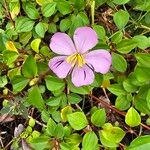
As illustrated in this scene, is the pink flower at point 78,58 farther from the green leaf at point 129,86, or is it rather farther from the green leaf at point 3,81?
the green leaf at point 3,81

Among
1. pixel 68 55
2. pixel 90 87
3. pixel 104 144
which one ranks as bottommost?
pixel 104 144

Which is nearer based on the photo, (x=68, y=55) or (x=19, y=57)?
(x=68, y=55)

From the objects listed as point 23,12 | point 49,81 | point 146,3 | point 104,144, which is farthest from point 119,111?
point 23,12

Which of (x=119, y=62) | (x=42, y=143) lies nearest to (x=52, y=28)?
(x=119, y=62)

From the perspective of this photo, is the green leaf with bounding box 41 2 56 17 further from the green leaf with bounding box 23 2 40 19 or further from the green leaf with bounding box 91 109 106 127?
the green leaf with bounding box 91 109 106 127

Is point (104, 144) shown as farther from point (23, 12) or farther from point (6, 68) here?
point (23, 12)

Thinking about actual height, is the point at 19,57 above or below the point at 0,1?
below
